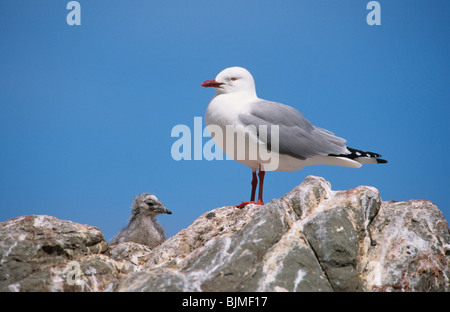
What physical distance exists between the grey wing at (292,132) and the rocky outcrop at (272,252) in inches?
39.3

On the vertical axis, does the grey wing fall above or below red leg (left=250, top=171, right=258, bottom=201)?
above

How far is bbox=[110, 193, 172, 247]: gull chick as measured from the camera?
957cm

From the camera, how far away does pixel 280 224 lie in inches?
224

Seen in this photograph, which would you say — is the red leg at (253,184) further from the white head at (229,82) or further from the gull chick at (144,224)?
the gull chick at (144,224)

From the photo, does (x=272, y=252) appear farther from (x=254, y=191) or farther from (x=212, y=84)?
(x=212, y=84)

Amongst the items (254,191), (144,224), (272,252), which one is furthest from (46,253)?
(144,224)

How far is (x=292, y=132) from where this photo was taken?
7.72 m

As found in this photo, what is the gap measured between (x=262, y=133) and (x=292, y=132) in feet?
2.08

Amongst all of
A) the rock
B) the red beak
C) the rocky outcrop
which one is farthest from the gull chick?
the red beak

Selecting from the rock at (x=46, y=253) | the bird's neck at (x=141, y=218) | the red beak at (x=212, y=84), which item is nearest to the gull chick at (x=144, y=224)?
the bird's neck at (x=141, y=218)

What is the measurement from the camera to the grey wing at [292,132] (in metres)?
7.49

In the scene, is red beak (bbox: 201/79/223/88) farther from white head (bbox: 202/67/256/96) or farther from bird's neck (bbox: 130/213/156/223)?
bird's neck (bbox: 130/213/156/223)
